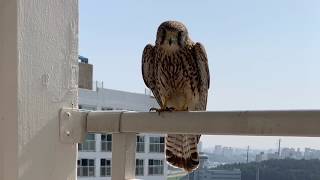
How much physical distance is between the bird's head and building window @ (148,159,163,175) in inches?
535

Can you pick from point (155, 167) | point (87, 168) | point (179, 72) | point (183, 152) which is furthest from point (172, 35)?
point (87, 168)

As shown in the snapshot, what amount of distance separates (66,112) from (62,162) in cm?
10

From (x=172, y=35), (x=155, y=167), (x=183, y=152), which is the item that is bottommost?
(x=155, y=167)

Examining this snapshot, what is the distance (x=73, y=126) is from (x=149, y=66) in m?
0.95

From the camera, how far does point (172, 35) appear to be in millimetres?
1724

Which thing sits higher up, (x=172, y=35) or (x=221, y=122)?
(x=172, y=35)

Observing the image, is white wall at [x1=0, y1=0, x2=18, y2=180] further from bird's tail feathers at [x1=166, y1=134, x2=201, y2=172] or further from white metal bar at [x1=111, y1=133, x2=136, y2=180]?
bird's tail feathers at [x1=166, y1=134, x2=201, y2=172]

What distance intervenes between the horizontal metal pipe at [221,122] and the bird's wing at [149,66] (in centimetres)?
96

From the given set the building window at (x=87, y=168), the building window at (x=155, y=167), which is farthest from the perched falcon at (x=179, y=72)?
the building window at (x=87, y=168)

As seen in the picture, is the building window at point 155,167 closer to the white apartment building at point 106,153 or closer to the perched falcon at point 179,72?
the white apartment building at point 106,153

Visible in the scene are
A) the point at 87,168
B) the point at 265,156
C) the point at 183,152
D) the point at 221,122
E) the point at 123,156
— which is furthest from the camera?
the point at 87,168

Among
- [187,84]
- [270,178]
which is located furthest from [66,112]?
[270,178]

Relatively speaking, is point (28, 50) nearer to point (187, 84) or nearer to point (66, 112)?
point (66, 112)

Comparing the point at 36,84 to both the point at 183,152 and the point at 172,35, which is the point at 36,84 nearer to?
the point at 183,152
